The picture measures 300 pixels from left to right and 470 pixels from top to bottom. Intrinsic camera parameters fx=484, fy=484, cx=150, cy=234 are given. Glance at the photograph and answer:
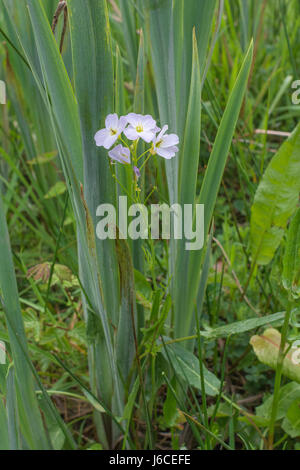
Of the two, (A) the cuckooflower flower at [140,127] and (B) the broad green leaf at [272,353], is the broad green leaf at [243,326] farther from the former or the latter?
(A) the cuckooflower flower at [140,127]

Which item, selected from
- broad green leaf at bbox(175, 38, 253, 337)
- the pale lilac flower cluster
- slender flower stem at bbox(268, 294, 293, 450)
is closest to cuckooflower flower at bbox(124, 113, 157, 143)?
the pale lilac flower cluster

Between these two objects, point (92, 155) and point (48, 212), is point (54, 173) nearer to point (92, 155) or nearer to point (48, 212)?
point (48, 212)

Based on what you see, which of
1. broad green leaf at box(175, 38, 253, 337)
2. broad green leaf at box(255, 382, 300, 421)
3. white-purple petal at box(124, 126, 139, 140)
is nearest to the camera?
white-purple petal at box(124, 126, 139, 140)

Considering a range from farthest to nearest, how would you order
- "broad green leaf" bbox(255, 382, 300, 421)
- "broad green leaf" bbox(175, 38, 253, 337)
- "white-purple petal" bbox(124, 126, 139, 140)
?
"broad green leaf" bbox(255, 382, 300, 421), "broad green leaf" bbox(175, 38, 253, 337), "white-purple petal" bbox(124, 126, 139, 140)

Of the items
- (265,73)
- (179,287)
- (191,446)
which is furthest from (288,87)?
(191,446)

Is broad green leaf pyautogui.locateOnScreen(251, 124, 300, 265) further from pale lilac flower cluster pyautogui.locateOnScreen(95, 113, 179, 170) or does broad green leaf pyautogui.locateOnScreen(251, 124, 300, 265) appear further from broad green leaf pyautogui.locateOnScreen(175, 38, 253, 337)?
pale lilac flower cluster pyautogui.locateOnScreen(95, 113, 179, 170)
